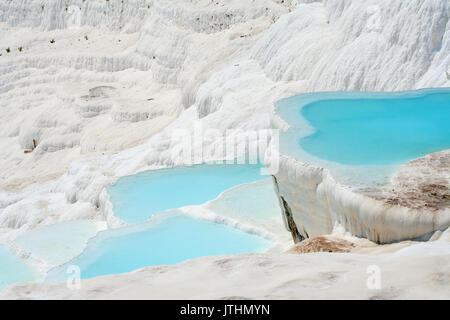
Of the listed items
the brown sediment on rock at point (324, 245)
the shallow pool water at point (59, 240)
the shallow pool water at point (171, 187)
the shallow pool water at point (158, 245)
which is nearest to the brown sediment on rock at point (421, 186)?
the brown sediment on rock at point (324, 245)

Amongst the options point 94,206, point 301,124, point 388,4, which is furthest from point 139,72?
point 301,124

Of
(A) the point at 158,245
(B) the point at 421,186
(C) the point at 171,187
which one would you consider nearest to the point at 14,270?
(A) the point at 158,245

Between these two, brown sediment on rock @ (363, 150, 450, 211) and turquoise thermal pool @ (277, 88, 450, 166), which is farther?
turquoise thermal pool @ (277, 88, 450, 166)

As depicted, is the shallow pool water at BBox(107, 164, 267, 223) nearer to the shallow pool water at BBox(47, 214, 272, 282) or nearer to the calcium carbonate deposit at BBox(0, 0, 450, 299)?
the calcium carbonate deposit at BBox(0, 0, 450, 299)

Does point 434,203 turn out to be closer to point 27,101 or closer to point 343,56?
point 343,56

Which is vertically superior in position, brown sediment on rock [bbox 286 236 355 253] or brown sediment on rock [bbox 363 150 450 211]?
brown sediment on rock [bbox 363 150 450 211]

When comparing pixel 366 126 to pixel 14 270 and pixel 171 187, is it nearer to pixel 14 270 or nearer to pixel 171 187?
pixel 171 187

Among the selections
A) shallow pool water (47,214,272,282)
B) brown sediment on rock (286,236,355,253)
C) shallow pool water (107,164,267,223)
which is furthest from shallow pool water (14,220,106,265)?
brown sediment on rock (286,236,355,253)
